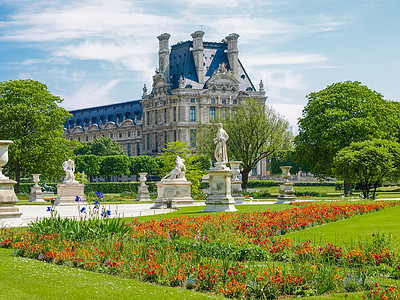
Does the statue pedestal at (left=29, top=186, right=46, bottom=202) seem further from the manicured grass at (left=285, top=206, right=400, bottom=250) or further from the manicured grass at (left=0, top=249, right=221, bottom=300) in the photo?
the manicured grass at (left=0, top=249, right=221, bottom=300)

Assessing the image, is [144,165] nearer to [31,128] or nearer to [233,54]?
[233,54]

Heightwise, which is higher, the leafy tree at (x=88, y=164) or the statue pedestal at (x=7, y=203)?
the leafy tree at (x=88, y=164)

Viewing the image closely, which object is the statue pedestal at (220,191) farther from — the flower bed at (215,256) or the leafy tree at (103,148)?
the leafy tree at (103,148)

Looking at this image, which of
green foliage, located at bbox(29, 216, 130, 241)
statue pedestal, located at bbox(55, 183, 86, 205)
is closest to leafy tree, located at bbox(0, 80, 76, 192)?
statue pedestal, located at bbox(55, 183, 86, 205)

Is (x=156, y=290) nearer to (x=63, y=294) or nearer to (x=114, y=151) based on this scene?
(x=63, y=294)

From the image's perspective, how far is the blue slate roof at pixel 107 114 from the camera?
131m

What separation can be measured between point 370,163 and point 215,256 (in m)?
22.5

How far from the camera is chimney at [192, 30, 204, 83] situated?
103625 mm

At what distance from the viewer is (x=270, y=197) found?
152 feet

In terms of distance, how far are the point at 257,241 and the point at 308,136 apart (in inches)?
1520

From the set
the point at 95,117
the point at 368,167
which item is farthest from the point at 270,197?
the point at 95,117

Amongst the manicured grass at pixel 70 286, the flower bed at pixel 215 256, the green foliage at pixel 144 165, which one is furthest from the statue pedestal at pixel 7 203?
the green foliage at pixel 144 165

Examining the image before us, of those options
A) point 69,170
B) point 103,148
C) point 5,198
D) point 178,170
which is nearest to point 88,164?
point 103,148

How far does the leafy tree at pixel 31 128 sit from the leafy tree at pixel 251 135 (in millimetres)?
17201
